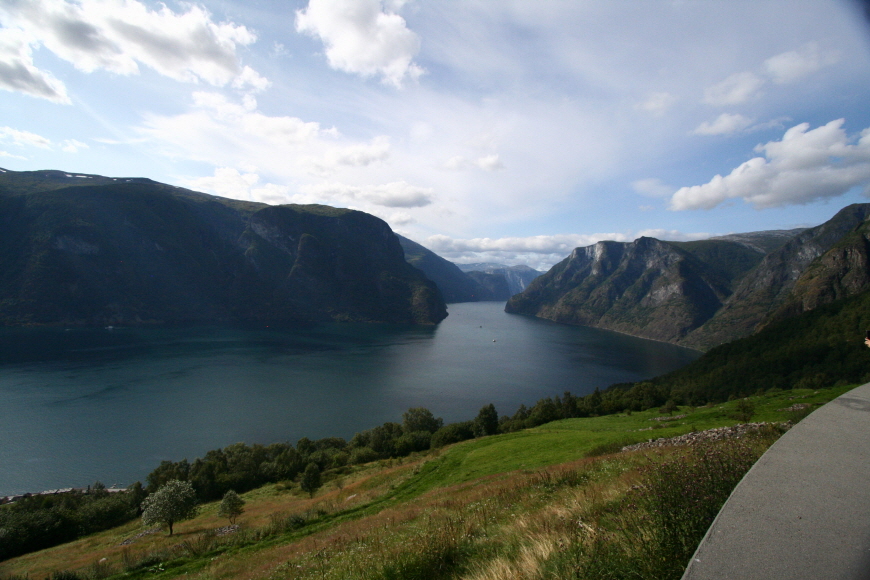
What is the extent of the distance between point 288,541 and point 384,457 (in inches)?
1480

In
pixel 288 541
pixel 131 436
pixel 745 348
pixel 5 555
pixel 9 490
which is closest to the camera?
pixel 288 541

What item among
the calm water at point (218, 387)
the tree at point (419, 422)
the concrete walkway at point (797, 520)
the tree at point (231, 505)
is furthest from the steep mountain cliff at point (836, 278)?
the concrete walkway at point (797, 520)

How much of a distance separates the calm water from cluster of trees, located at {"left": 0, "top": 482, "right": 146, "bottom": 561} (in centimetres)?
1335

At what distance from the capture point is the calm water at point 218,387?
61000 millimetres

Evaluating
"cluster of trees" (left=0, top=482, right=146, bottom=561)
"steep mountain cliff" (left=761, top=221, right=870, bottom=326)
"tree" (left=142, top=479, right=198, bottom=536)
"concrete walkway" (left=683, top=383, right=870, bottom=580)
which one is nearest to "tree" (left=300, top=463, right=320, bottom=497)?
"tree" (left=142, top=479, right=198, bottom=536)

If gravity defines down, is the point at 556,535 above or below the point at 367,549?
above

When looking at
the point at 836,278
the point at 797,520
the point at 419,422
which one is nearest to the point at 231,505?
the point at 797,520

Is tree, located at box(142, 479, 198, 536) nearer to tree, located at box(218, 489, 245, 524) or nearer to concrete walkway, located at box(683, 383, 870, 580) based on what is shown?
tree, located at box(218, 489, 245, 524)

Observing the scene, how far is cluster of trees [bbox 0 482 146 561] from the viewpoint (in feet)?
101

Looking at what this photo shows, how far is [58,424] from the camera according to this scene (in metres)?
67.4

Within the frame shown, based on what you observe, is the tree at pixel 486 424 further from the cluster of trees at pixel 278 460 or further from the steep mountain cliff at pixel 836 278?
the steep mountain cliff at pixel 836 278

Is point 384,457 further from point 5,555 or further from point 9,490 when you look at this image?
point 9,490

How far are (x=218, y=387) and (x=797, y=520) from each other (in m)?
107

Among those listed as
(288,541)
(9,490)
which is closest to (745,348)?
(288,541)
